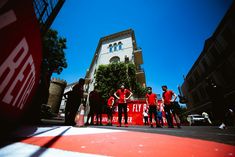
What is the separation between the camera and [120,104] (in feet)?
16.5

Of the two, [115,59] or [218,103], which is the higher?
[115,59]

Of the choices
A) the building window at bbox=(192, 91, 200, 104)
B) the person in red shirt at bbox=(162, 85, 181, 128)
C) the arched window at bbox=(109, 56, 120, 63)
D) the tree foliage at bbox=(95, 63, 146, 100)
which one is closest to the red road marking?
the person in red shirt at bbox=(162, 85, 181, 128)

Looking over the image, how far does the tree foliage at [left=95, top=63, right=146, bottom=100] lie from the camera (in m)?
17.4

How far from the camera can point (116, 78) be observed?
58.4 ft

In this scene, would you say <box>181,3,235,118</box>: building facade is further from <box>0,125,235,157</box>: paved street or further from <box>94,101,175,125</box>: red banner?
<box>0,125,235,157</box>: paved street

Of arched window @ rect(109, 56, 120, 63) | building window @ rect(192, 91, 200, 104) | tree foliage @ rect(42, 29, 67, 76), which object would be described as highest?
arched window @ rect(109, 56, 120, 63)

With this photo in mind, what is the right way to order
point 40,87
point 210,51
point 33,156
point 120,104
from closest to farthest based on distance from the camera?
point 33,156
point 40,87
point 120,104
point 210,51

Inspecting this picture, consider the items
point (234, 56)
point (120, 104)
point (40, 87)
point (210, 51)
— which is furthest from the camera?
point (210, 51)

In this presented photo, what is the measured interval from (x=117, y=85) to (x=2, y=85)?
16167mm

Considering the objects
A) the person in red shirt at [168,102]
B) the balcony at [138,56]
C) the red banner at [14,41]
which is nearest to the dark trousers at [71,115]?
the red banner at [14,41]

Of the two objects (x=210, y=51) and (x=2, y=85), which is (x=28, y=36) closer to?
(x=2, y=85)

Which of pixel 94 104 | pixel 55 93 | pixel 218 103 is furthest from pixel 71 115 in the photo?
pixel 55 93

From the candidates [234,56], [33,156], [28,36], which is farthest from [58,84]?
[234,56]

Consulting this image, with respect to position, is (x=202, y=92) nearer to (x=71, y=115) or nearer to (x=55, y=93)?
(x=71, y=115)
